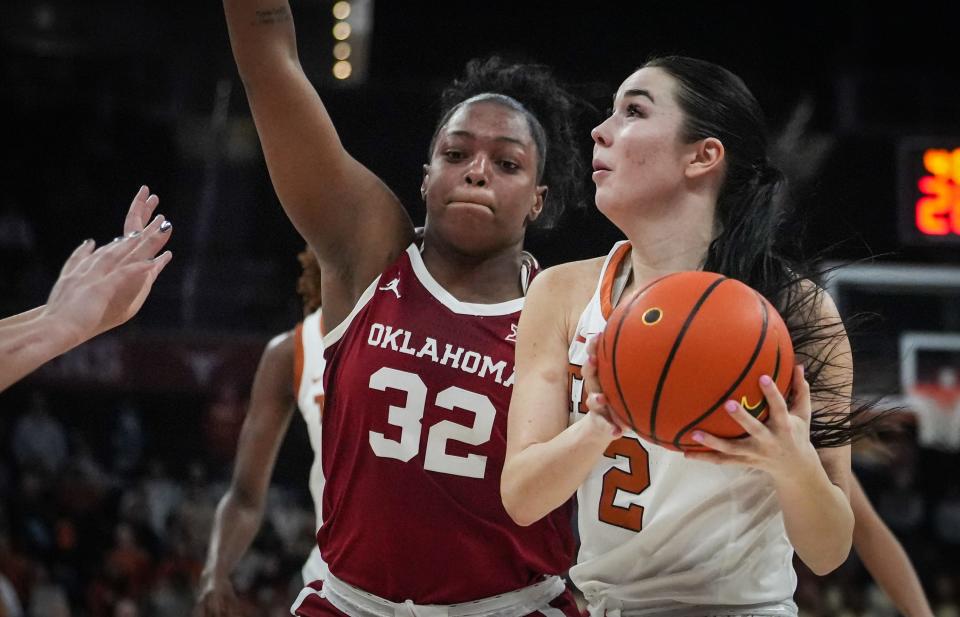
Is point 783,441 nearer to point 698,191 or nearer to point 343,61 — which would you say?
point 698,191

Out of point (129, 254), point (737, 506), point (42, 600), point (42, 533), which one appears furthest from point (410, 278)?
point (42, 533)

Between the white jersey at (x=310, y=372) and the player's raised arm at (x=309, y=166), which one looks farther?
the white jersey at (x=310, y=372)

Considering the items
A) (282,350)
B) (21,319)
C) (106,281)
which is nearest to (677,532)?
(106,281)

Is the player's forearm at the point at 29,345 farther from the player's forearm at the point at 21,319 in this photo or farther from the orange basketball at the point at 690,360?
the orange basketball at the point at 690,360

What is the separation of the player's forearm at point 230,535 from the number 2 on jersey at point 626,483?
1924 millimetres

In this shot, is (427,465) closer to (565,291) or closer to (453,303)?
(453,303)

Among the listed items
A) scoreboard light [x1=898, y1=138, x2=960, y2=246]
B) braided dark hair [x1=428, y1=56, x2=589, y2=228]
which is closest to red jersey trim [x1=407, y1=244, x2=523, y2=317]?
braided dark hair [x1=428, y1=56, x2=589, y2=228]

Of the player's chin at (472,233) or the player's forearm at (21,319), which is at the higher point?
the player's chin at (472,233)

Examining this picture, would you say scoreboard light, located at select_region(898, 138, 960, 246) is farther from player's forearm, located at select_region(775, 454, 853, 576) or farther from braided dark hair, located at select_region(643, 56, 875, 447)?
player's forearm, located at select_region(775, 454, 853, 576)

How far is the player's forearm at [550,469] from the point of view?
2.31m

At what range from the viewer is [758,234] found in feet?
8.91

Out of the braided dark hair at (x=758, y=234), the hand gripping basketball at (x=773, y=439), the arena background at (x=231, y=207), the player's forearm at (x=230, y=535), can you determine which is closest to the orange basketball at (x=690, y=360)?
the hand gripping basketball at (x=773, y=439)

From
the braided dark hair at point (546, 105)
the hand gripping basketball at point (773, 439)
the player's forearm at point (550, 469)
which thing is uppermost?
the braided dark hair at point (546, 105)

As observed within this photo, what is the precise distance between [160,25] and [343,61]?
241 centimetres
